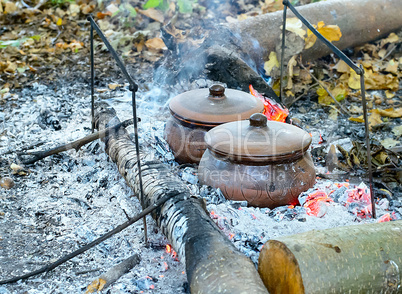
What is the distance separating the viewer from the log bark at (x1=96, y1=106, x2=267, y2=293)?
2.31 metres

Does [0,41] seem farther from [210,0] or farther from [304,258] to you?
[304,258]

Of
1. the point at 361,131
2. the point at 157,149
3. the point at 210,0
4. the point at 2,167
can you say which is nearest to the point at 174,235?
the point at 157,149

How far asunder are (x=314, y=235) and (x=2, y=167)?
320cm

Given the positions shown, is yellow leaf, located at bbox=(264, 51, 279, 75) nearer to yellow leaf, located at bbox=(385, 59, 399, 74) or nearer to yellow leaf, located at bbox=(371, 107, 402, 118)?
yellow leaf, located at bbox=(371, 107, 402, 118)

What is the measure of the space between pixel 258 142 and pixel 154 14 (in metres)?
5.07

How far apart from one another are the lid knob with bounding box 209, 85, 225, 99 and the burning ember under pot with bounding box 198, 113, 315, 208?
0.64 metres

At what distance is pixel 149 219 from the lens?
353 cm

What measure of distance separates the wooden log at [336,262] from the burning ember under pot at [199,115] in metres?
1.61

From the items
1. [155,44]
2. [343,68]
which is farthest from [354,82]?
[155,44]

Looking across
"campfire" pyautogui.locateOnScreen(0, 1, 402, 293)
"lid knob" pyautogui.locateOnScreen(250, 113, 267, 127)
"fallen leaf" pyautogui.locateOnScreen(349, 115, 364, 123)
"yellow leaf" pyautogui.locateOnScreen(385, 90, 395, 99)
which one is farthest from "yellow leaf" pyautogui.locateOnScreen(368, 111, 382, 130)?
"lid knob" pyautogui.locateOnScreen(250, 113, 267, 127)

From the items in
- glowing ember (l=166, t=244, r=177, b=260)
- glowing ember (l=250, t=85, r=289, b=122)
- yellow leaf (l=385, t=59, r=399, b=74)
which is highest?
glowing ember (l=250, t=85, r=289, b=122)

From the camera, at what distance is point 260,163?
3.30 meters

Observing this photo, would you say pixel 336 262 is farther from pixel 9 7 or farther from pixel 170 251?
pixel 9 7

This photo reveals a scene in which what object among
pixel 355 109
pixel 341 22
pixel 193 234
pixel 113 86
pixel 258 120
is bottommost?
pixel 355 109
